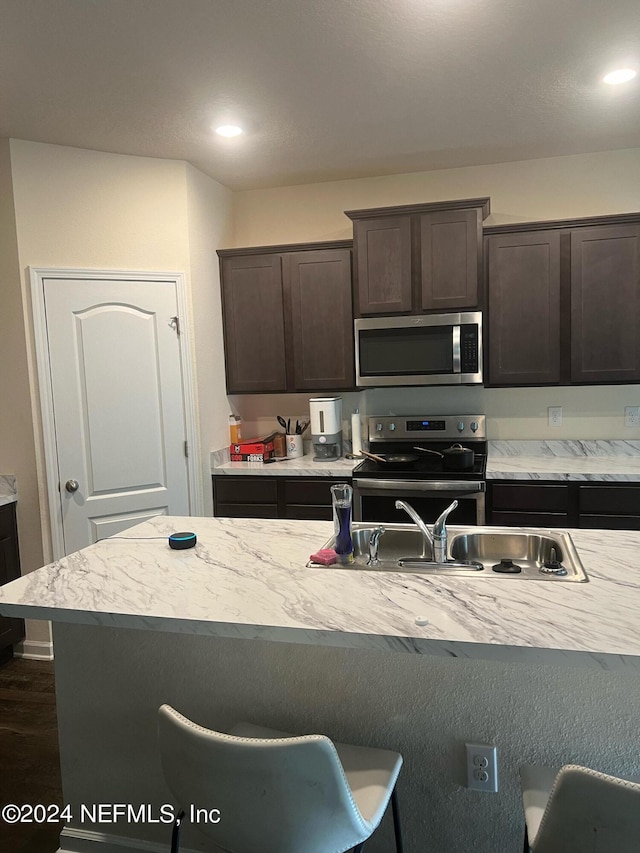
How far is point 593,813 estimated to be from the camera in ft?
3.11

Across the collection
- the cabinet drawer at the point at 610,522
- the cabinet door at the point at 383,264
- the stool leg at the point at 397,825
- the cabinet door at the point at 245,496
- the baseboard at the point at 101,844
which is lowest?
the baseboard at the point at 101,844

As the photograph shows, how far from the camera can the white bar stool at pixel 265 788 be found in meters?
1.05

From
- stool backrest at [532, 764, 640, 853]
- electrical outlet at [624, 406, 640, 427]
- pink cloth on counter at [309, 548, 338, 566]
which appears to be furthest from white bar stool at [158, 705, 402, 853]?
electrical outlet at [624, 406, 640, 427]

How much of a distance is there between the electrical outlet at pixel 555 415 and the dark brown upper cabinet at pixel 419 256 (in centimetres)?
86

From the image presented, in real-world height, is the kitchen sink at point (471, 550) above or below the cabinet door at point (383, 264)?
below

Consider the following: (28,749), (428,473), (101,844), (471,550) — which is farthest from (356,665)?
(428,473)

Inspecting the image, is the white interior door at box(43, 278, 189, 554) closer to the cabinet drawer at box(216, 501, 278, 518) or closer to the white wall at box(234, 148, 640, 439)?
the cabinet drawer at box(216, 501, 278, 518)

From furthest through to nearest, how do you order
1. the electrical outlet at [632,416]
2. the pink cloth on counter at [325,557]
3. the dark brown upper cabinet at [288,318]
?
the dark brown upper cabinet at [288,318] → the electrical outlet at [632,416] → the pink cloth on counter at [325,557]

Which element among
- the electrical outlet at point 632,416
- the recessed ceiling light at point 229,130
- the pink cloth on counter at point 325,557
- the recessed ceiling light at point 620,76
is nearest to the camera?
the pink cloth on counter at point 325,557

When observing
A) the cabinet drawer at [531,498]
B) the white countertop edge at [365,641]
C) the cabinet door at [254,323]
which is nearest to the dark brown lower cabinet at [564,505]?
the cabinet drawer at [531,498]

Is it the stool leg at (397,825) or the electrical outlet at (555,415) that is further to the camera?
the electrical outlet at (555,415)

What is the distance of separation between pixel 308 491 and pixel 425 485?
72cm

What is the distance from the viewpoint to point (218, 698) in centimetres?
170

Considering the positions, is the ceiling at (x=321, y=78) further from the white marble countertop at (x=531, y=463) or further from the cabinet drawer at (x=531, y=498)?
the cabinet drawer at (x=531, y=498)
